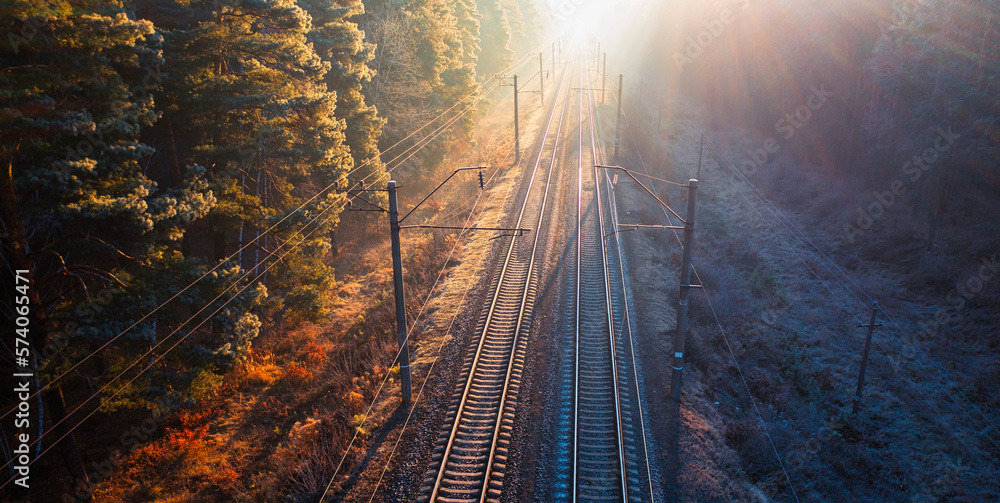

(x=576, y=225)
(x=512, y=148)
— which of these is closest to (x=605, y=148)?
(x=512, y=148)

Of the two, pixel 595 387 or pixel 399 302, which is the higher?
pixel 399 302

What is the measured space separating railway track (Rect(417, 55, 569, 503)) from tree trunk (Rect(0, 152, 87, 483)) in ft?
29.5

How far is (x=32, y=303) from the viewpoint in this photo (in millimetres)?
11023

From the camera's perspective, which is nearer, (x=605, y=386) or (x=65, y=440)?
(x=65, y=440)

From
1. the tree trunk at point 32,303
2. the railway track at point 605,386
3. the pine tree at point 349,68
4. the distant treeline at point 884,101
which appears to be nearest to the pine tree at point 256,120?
the pine tree at point 349,68

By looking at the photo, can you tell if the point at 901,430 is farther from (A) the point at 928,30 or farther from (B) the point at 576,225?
(A) the point at 928,30

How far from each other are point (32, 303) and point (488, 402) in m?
11.1

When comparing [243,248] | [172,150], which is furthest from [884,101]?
[172,150]

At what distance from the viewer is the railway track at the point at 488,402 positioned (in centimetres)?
1122

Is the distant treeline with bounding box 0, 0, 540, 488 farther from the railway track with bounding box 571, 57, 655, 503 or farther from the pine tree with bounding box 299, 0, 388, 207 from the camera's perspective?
the railway track with bounding box 571, 57, 655, 503

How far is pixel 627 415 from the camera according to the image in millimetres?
13164

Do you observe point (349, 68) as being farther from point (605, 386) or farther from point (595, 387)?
point (605, 386)

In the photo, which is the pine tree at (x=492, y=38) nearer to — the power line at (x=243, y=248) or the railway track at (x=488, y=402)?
the power line at (x=243, y=248)

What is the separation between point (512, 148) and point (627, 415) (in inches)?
1168
